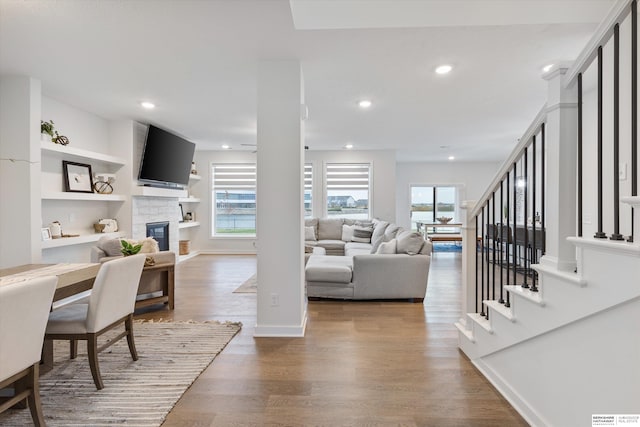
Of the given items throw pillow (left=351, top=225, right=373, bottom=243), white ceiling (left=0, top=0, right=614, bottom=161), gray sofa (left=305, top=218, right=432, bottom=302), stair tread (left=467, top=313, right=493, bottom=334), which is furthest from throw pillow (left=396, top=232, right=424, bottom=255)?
throw pillow (left=351, top=225, right=373, bottom=243)

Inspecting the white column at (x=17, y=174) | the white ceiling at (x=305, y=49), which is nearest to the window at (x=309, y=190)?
the white ceiling at (x=305, y=49)

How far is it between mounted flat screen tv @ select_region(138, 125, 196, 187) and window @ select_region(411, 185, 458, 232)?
6.70 meters

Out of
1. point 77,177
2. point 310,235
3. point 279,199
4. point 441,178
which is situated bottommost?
point 310,235

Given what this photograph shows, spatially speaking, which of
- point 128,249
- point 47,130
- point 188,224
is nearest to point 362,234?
point 188,224

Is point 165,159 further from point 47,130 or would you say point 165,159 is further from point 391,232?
point 391,232

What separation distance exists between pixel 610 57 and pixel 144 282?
194 inches

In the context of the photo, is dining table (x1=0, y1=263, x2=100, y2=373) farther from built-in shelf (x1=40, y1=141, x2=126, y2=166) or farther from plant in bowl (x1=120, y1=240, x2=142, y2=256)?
built-in shelf (x1=40, y1=141, x2=126, y2=166)

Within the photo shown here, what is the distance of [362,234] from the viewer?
7020 mm

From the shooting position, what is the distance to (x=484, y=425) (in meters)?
1.80

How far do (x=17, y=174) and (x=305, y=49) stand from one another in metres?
3.16

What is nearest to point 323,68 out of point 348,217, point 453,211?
point 348,217

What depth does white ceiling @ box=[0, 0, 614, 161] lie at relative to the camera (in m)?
2.38

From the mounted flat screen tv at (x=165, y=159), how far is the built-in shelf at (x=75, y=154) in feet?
1.23

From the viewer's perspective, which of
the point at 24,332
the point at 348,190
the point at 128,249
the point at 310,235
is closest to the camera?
the point at 24,332
